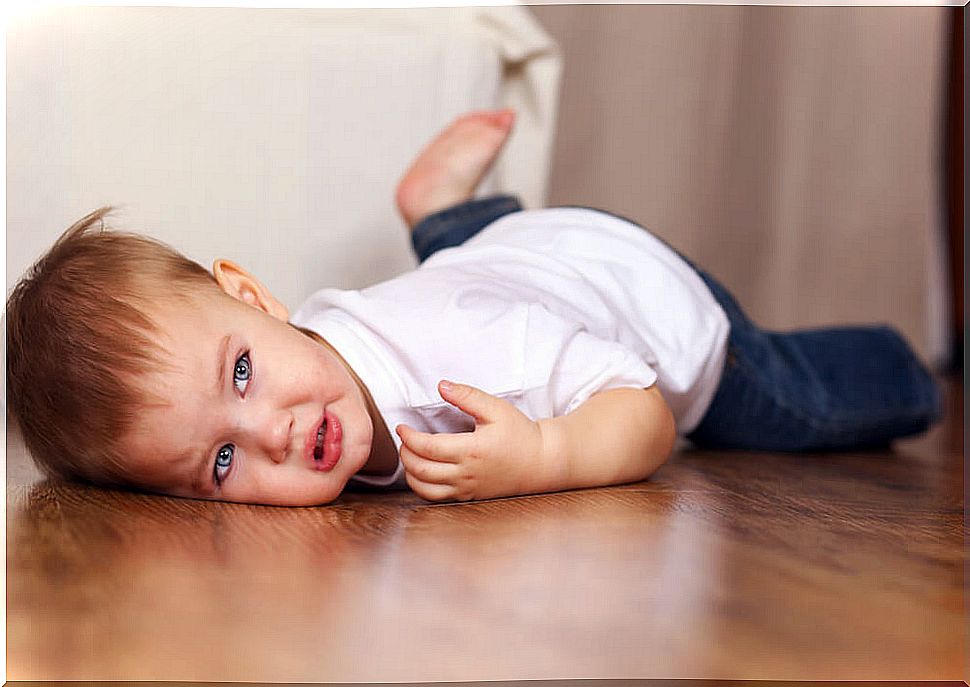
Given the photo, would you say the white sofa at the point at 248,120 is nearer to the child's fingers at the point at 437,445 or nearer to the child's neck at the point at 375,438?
the child's neck at the point at 375,438

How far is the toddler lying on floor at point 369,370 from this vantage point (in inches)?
28.9

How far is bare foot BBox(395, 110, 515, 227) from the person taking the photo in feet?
4.32

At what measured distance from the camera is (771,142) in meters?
2.37

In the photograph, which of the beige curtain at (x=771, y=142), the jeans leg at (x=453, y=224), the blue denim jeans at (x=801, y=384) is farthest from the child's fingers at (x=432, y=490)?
the beige curtain at (x=771, y=142)

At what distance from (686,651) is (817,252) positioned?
2.21 meters

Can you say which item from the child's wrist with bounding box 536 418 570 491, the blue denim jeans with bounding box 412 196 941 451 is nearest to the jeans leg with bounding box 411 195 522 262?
the blue denim jeans with bounding box 412 196 941 451

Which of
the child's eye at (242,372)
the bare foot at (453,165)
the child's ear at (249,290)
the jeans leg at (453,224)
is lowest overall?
the child's eye at (242,372)

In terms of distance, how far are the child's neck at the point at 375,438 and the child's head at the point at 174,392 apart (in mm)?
31

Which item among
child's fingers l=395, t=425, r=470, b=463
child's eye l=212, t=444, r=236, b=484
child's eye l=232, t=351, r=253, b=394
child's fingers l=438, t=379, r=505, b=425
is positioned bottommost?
child's eye l=212, t=444, r=236, b=484

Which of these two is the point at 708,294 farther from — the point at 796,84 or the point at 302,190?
the point at 796,84

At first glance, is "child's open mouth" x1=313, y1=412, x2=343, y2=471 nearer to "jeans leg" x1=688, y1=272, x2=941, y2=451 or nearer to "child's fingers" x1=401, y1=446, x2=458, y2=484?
"child's fingers" x1=401, y1=446, x2=458, y2=484

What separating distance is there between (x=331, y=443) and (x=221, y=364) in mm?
92

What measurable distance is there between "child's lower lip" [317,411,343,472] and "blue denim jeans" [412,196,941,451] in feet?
1.65

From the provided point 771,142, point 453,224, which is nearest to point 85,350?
point 453,224
